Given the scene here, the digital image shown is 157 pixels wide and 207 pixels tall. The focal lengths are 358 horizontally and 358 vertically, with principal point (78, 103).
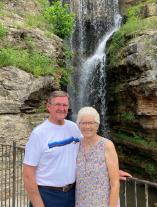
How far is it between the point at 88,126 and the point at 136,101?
12157 mm

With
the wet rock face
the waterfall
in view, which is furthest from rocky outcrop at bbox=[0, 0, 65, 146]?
the wet rock face

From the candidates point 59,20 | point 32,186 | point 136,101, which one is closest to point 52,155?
point 32,186

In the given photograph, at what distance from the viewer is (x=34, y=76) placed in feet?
37.3

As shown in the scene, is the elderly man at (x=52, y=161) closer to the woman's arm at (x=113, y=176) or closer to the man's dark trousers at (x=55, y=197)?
the man's dark trousers at (x=55, y=197)

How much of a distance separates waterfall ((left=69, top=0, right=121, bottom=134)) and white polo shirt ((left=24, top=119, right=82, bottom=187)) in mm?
14034

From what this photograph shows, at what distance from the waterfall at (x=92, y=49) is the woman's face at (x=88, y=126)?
46.5 ft

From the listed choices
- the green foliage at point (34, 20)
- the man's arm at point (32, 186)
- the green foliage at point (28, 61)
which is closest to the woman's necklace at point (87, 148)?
the man's arm at point (32, 186)

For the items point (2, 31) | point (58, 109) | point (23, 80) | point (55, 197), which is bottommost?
point (55, 197)

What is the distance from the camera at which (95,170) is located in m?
3.44

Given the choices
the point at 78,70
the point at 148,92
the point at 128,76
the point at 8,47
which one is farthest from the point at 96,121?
the point at 78,70

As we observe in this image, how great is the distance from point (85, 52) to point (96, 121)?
657 inches

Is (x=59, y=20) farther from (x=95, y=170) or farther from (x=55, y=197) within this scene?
(x=95, y=170)

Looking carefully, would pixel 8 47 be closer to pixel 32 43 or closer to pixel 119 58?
pixel 32 43

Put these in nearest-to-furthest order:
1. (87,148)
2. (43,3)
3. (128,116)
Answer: (87,148), (128,116), (43,3)
